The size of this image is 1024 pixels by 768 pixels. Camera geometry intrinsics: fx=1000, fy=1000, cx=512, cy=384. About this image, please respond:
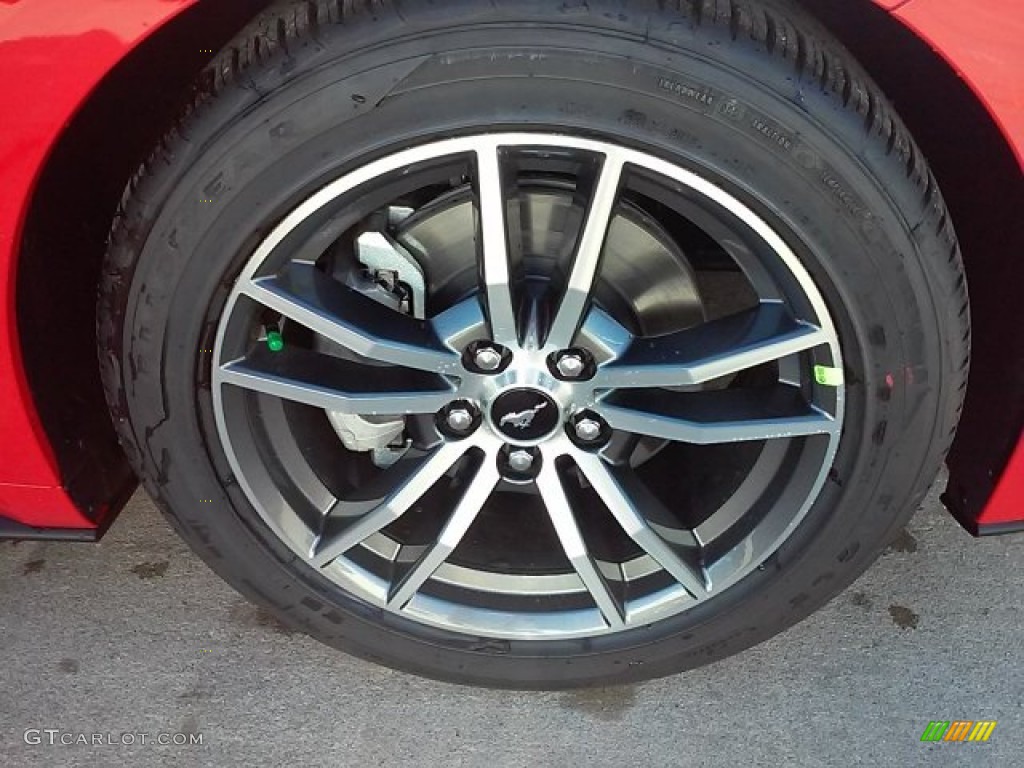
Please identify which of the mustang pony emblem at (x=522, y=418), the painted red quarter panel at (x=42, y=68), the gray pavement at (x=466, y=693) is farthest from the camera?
the gray pavement at (x=466, y=693)

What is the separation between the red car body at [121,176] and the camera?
4.21 ft

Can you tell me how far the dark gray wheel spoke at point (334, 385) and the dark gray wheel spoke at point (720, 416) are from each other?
0.28 metres

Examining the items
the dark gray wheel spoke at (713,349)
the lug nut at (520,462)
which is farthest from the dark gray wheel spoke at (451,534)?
the dark gray wheel spoke at (713,349)

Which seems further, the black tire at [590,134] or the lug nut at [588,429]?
the lug nut at [588,429]

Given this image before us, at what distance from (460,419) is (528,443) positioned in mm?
117

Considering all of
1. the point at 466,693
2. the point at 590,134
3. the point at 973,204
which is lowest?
the point at 466,693

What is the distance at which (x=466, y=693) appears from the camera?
193 centimetres

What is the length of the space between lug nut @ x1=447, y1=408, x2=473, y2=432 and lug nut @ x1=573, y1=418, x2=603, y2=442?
0.17 m

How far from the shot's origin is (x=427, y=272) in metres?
1.69

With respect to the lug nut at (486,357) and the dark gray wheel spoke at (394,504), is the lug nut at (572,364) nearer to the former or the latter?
the lug nut at (486,357)

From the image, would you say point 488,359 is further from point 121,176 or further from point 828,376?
point 121,176

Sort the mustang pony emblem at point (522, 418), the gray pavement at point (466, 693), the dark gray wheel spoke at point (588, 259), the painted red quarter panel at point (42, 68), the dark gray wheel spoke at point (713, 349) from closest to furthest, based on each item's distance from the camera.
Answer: the painted red quarter panel at point (42, 68) → the dark gray wheel spoke at point (588, 259) → the dark gray wheel spoke at point (713, 349) → the mustang pony emblem at point (522, 418) → the gray pavement at point (466, 693)

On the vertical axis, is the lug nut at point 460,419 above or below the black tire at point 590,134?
below

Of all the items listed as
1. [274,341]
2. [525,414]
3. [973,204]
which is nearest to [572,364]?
[525,414]
